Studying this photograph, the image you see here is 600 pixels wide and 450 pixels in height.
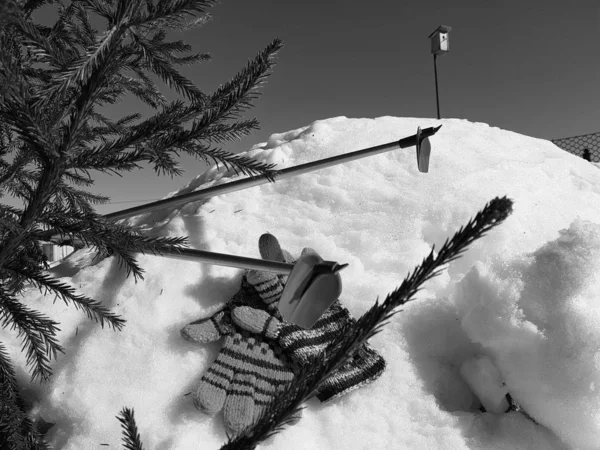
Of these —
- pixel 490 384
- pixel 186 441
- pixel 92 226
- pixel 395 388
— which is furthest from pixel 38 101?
pixel 490 384

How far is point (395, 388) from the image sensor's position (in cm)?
130

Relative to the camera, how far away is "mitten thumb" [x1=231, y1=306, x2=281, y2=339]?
4.55 ft

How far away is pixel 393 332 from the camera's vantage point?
1455mm

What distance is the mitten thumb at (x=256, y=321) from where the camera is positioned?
1.39 m

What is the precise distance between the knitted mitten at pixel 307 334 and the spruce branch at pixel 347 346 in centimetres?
66

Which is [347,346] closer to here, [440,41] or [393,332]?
[393,332]

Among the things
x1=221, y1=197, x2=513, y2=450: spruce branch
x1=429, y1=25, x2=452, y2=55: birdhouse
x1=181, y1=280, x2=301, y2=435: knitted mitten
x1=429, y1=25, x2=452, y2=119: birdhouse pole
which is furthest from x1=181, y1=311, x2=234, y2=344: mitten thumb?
x1=429, y1=25, x2=452, y2=55: birdhouse

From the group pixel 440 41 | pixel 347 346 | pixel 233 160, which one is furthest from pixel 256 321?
pixel 440 41

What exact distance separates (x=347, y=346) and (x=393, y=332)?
0.99 metres

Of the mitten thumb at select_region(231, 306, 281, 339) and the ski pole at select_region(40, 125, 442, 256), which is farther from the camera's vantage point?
the ski pole at select_region(40, 125, 442, 256)

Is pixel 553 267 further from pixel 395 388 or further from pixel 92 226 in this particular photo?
pixel 92 226

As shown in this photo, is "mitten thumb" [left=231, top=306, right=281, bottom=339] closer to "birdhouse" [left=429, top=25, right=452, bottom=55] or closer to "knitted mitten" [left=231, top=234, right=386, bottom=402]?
"knitted mitten" [left=231, top=234, right=386, bottom=402]

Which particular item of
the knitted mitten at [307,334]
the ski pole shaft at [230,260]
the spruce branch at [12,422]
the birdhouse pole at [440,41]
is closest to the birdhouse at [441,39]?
the birdhouse pole at [440,41]

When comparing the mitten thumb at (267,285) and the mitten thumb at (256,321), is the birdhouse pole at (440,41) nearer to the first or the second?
the mitten thumb at (267,285)
